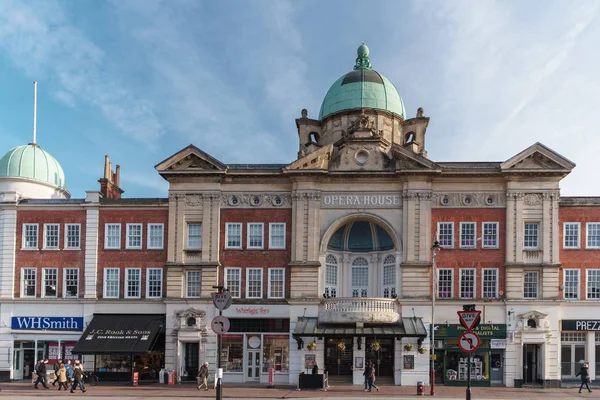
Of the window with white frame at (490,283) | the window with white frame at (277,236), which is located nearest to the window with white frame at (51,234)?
the window with white frame at (277,236)

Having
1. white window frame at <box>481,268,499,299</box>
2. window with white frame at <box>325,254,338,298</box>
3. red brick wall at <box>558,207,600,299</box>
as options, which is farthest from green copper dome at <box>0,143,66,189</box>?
red brick wall at <box>558,207,600,299</box>

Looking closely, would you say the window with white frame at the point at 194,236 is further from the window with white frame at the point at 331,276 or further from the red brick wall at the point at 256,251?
the window with white frame at the point at 331,276

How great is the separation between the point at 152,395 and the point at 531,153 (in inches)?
1048

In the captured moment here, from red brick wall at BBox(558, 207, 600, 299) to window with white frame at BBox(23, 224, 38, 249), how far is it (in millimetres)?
34089

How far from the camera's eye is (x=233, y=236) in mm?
42656

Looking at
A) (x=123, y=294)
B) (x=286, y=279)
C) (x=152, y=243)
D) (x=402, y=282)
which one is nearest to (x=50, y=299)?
(x=123, y=294)

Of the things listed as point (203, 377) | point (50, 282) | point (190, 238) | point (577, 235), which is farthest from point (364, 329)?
point (50, 282)

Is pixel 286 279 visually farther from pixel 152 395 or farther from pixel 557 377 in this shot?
pixel 557 377

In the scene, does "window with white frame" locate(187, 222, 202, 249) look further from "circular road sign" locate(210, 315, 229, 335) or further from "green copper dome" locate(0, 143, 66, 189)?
"circular road sign" locate(210, 315, 229, 335)

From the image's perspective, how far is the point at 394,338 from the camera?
40094 mm

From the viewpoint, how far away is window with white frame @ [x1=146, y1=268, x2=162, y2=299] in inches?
1678

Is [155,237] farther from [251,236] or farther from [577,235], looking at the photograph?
[577,235]

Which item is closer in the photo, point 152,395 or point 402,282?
point 152,395

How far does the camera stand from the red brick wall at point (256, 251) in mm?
42094
